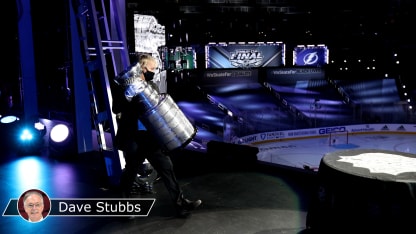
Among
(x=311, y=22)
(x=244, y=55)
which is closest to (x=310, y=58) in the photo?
(x=311, y=22)

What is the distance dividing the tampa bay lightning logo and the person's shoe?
824 inches

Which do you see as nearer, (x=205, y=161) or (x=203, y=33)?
(x=205, y=161)

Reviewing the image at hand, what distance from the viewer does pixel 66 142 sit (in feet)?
22.1

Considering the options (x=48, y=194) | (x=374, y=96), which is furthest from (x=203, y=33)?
(x=48, y=194)

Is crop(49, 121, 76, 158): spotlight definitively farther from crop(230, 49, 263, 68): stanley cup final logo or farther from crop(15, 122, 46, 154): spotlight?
crop(230, 49, 263, 68): stanley cup final logo

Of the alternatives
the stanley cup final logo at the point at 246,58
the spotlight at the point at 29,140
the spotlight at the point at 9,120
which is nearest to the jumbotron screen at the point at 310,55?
the stanley cup final logo at the point at 246,58

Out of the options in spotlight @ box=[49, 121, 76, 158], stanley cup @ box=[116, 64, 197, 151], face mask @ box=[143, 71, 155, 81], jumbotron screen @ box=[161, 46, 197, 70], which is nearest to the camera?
stanley cup @ box=[116, 64, 197, 151]

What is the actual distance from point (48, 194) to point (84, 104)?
9.12ft

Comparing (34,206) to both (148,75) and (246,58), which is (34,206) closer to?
(148,75)

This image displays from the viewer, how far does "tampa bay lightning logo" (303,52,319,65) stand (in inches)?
922

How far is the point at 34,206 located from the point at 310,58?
2165cm

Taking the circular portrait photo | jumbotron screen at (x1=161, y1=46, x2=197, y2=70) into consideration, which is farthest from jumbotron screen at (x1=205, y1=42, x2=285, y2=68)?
the circular portrait photo

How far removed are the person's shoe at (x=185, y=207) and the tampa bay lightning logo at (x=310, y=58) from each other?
20.9 meters

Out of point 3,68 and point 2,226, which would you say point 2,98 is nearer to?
point 3,68
